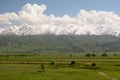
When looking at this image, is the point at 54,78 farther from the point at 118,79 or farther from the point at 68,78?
the point at 118,79

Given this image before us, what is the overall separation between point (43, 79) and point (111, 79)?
923 inches

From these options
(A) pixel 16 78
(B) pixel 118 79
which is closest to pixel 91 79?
(B) pixel 118 79

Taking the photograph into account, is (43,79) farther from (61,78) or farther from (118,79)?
(118,79)

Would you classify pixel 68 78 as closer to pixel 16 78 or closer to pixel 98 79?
pixel 98 79

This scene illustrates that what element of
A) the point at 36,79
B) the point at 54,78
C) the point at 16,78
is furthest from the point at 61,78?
the point at 16,78

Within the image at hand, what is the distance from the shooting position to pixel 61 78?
98688 mm

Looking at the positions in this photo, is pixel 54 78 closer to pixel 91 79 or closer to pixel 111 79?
pixel 91 79

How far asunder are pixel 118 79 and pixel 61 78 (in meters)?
19.7

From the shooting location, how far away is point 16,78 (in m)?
97.4

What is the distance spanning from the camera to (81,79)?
95500 mm

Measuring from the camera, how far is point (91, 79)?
95812mm

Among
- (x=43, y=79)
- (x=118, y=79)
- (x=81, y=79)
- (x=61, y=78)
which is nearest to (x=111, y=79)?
(x=118, y=79)

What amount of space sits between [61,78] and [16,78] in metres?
15.7

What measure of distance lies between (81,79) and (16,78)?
2253 cm
